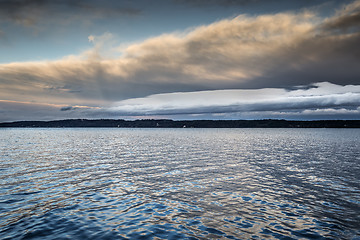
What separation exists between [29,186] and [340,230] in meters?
26.1

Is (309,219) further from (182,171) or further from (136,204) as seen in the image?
(182,171)

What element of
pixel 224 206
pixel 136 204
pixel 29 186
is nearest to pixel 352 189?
pixel 224 206

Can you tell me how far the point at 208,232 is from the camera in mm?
12969

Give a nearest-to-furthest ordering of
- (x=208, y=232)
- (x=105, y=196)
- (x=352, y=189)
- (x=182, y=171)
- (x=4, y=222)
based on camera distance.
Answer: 1. (x=208, y=232)
2. (x=4, y=222)
3. (x=105, y=196)
4. (x=352, y=189)
5. (x=182, y=171)

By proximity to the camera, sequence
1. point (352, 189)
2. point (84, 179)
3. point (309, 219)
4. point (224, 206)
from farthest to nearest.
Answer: point (84, 179), point (352, 189), point (224, 206), point (309, 219)

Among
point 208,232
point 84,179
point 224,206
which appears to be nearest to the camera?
point 208,232

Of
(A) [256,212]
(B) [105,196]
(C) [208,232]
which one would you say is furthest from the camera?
(B) [105,196]

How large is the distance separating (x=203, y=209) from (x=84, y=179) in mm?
15850

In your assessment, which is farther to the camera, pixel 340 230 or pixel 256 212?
pixel 256 212

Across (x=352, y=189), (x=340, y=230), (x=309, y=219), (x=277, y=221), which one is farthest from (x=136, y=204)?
(x=352, y=189)

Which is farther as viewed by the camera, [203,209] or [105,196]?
[105,196]

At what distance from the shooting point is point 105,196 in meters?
19.6

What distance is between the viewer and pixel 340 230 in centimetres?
1348

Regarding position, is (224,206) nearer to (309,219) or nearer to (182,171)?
(309,219)
